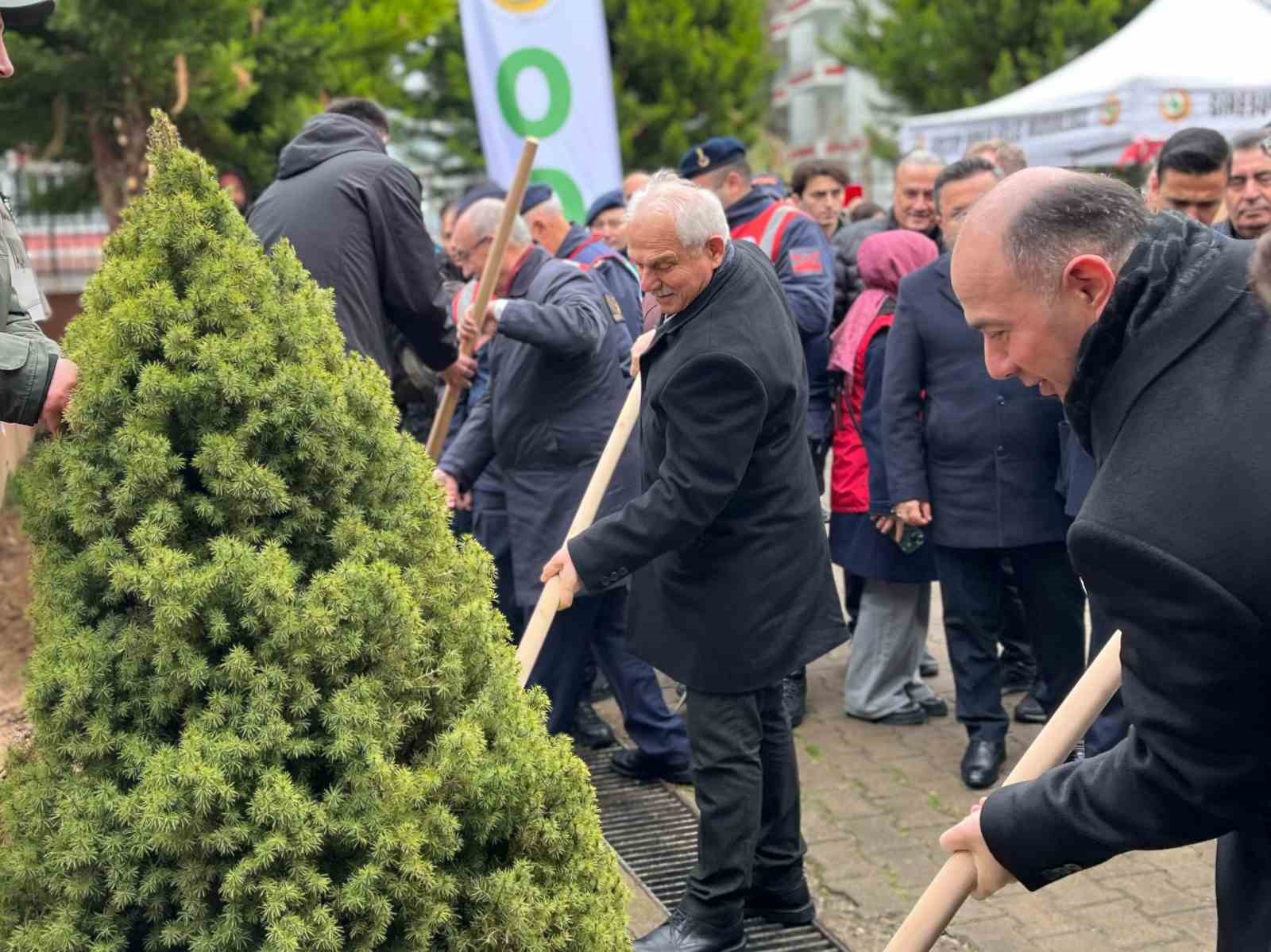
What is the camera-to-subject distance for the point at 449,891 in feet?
7.25

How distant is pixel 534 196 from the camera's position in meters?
6.69

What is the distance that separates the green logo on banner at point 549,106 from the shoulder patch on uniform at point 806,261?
316cm

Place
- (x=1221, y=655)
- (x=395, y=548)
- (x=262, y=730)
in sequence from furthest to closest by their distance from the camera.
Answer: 1. (x=395, y=548)
2. (x=262, y=730)
3. (x=1221, y=655)

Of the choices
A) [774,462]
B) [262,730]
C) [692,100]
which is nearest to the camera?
[262,730]

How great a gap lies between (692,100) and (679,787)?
19301 mm

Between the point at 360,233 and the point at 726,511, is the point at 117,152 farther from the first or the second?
the point at 726,511

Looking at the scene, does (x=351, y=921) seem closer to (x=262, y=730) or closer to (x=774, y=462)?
(x=262, y=730)

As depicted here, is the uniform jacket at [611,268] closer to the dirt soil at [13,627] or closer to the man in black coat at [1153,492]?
the dirt soil at [13,627]

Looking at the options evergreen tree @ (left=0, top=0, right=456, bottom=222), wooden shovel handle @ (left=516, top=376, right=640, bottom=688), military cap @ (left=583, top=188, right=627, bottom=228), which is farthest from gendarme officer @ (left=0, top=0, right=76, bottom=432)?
evergreen tree @ (left=0, top=0, right=456, bottom=222)

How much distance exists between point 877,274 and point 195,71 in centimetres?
859

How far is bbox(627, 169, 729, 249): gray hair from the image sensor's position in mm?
3719

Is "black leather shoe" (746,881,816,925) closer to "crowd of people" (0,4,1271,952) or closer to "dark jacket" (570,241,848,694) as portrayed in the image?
"crowd of people" (0,4,1271,952)

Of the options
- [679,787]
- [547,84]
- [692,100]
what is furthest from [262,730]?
[692,100]

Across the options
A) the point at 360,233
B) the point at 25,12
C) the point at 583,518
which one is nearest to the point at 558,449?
the point at 360,233
